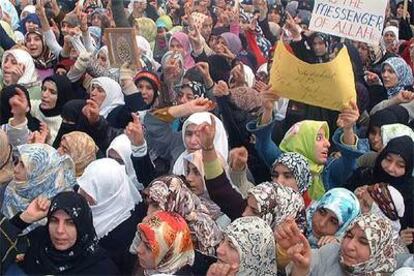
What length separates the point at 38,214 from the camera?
3.30m

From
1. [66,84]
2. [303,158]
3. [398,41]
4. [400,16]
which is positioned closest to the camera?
[303,158]

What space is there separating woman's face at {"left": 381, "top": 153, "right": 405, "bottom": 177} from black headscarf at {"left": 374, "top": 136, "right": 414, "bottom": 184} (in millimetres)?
15

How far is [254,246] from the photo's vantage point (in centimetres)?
300

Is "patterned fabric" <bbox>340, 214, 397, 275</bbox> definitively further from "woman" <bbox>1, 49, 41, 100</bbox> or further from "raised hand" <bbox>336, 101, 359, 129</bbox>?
"woman" <bbox>1, 49, 41, 100</bbox>

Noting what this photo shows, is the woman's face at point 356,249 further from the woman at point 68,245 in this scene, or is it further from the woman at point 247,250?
the woman at point 68,245

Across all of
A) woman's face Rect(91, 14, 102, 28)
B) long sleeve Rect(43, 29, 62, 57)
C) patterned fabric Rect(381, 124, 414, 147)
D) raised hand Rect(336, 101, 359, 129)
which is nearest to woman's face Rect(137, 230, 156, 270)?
raised hand Rect(336, 101, 359, 129)

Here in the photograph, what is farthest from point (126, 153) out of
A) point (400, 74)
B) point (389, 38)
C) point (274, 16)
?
point (274, 16)

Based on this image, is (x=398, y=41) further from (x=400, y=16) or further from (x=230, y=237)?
(x=230, y=237)

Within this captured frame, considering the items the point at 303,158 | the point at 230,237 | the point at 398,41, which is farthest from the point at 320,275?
the point at 398,41

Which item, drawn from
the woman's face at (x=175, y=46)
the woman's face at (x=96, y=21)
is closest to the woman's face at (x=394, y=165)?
the woman's face at (x=175, y=46)

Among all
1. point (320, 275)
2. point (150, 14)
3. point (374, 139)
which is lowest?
point (150, 14)

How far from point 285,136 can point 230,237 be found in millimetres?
1546

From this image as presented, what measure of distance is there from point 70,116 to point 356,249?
7.45 feet

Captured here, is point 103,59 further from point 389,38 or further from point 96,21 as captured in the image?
point 389,38
